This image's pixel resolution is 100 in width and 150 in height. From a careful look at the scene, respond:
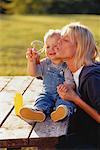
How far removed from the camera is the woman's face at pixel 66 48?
324 centimetres

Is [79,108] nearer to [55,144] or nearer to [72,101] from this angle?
[72,101]

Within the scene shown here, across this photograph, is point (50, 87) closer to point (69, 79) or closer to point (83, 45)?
point (69, 79)

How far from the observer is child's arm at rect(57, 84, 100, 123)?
311 cm

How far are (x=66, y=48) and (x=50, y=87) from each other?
1.80ft

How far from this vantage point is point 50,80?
3.75m

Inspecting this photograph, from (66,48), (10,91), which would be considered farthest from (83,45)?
(10,91)

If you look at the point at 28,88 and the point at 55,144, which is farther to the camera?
the point at 28,88

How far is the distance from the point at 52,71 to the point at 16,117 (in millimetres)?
439

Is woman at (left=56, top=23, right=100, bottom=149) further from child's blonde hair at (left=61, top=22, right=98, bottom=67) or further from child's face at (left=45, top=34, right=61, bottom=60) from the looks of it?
child's face at (left=45, top=34, right=61, bottom=60)

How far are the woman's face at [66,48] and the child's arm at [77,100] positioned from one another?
205 mm

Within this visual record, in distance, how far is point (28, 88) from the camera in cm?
448

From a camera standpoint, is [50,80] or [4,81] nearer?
[50,80]

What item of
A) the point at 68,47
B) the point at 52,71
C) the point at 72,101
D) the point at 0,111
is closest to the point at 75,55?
the point at 68,47

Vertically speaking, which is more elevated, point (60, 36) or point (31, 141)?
point (60, 36)
